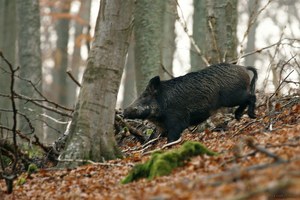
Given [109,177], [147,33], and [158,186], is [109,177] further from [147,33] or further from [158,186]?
[147,33]

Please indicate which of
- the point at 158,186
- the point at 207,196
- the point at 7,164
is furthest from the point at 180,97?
the point at 207,196

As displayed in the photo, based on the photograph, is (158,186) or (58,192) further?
(58,192)

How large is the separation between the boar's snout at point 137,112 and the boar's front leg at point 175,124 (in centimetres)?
41

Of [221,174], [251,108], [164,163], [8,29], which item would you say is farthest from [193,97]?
[8,29]

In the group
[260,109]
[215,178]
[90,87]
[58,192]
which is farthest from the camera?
[260,109]

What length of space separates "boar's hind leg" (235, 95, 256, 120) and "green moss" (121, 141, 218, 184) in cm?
405

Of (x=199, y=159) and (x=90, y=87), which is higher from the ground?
(x=90, y=87)

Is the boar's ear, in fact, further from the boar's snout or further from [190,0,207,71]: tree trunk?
[190,0,207,71]: tree trunk

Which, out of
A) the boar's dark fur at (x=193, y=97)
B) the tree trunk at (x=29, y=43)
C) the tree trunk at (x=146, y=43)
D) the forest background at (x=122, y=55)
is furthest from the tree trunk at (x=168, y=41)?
the boar's dark fur at (x=193, y=97)

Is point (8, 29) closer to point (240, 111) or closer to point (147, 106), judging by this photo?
point (147, 106)

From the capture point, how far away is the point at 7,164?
11898mm

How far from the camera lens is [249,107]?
12461 millimetres

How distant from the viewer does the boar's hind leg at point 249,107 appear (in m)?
12.4

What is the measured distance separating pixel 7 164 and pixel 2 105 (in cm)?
636
